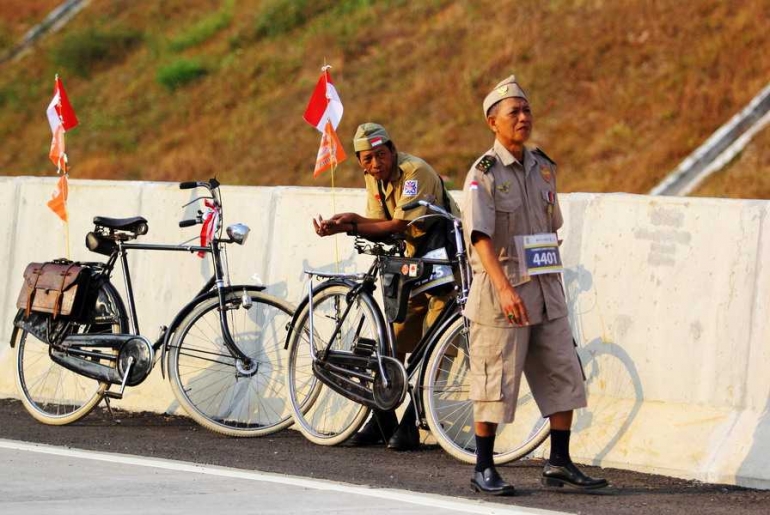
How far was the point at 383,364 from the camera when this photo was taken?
791cm

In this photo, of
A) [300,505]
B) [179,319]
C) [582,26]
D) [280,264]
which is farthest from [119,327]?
[582,26]

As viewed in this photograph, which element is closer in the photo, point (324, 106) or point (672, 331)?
point (672, 331)

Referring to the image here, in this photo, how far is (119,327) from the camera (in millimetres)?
9047

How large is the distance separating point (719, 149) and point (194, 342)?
56.8ft

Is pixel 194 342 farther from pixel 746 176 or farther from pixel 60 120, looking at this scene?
pixel 746 176

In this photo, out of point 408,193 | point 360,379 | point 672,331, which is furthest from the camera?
point 360,379

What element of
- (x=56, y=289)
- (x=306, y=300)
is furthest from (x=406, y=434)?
(x=56, y=289)

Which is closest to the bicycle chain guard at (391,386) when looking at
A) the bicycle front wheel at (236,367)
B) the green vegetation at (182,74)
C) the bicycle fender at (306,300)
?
the bicycle fender at (306,300)

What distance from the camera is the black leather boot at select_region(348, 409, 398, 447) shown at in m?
8.34

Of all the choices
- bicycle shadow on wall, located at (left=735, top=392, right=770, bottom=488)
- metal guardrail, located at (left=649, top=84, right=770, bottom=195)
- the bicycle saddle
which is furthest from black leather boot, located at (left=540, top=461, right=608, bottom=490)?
metal guardrail, located at (left=649, top=84, right=770, bottom=195)

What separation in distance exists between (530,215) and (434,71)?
25517 millimetres

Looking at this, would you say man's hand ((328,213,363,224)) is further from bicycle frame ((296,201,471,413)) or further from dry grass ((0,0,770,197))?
dry grass ((0,0,770,197))

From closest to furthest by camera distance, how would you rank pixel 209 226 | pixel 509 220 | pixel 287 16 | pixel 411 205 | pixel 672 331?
pixel 509 220 → pixel 672 331 → pixel 411 205 → pixel 209 226 → pixel 287 16

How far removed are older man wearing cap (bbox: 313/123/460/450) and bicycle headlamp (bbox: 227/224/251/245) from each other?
88 centimetres
